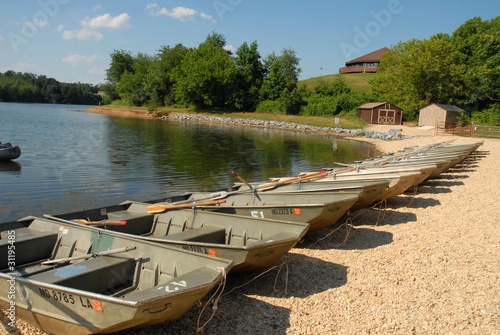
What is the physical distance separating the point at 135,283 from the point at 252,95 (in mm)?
74060

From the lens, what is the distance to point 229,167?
25562mm

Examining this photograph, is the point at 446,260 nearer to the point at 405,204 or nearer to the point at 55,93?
the point at 405,204

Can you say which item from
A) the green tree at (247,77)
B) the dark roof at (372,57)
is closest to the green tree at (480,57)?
the green tree at (247,77)

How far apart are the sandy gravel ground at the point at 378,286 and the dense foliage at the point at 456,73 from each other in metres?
49.8

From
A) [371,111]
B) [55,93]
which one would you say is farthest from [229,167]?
[55,93]

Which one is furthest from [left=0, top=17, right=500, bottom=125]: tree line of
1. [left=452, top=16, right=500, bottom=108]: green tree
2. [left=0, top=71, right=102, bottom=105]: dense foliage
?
[left=0, top=71, right=102, bottom=105]: dense foliage

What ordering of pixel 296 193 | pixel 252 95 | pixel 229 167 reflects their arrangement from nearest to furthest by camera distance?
pixel 296 193
pixel 229 167
pixel 252 95

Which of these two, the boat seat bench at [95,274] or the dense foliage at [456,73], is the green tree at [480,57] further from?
the boat seat bench at [95,274]

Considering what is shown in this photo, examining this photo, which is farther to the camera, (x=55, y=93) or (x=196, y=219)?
(x=55, y=93)

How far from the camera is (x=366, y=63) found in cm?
11131

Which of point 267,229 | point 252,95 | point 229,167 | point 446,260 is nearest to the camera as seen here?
point 267,229

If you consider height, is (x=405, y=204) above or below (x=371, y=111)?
below

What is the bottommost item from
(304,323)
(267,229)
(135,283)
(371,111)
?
(304,323)

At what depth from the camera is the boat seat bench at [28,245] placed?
24.5 ft
